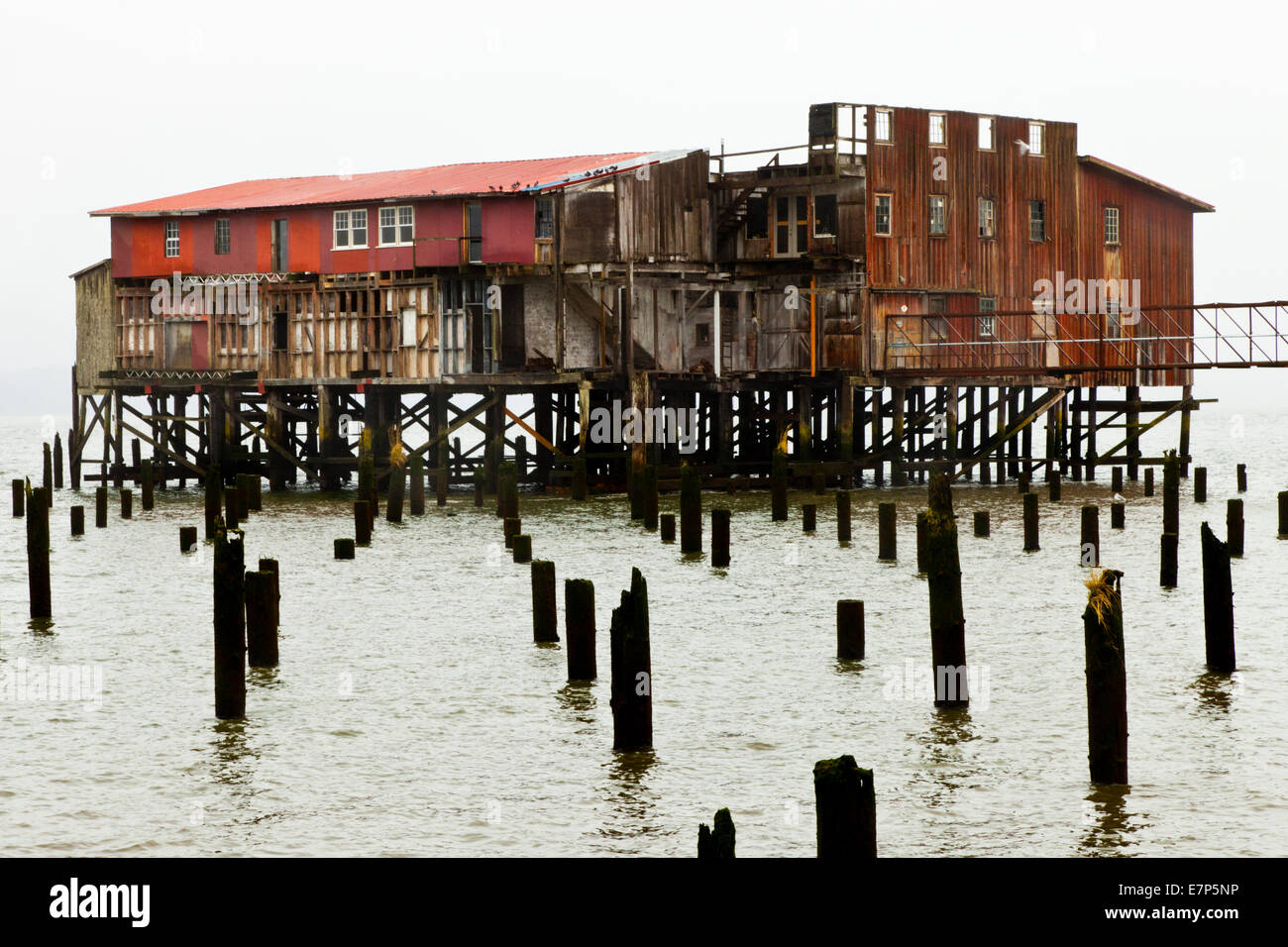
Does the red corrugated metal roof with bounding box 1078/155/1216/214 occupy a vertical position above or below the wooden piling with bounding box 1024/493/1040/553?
above

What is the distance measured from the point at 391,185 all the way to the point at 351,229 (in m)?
2.82

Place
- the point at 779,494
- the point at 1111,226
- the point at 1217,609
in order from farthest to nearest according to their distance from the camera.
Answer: the point at 1111,226 < the point at 779,494 < the point at 1217,609

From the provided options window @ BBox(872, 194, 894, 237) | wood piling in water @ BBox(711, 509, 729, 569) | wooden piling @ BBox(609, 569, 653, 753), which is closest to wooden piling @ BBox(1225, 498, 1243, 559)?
wood piling in water @ BBox(711, 509, 729, 569)

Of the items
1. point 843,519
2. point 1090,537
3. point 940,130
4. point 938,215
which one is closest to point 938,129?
point 940,130

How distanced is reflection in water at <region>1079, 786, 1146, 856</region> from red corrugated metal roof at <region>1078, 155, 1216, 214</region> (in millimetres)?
42729

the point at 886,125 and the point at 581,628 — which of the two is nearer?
the point at 581,628

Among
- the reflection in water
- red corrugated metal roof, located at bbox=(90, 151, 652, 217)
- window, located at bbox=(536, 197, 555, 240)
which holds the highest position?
red corrugated metal roof, located at bbox=(90, 151, 652, 217)

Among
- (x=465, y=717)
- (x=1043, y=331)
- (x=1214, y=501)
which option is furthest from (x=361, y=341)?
(x=465, y=717)

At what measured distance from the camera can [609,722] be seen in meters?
17.7

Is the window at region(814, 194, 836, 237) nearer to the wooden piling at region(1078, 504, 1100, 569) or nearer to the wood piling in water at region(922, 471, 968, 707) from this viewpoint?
the wooden piling at region(1078, 504, 1100, 569)

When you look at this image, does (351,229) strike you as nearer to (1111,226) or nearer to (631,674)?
Answer: (1111,226)

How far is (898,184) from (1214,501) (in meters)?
12.7

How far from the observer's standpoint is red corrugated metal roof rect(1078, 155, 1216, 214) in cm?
5475

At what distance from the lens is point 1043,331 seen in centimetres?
5203
